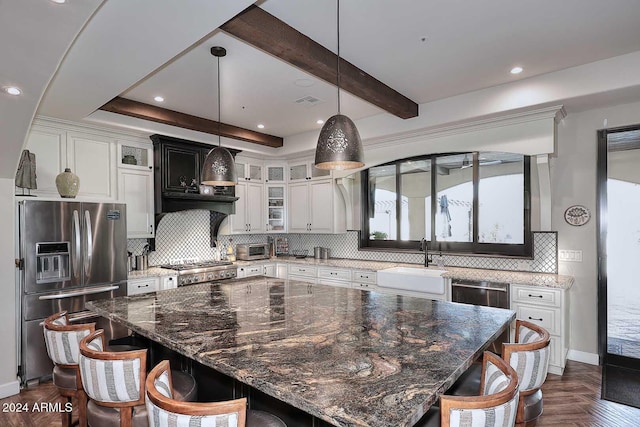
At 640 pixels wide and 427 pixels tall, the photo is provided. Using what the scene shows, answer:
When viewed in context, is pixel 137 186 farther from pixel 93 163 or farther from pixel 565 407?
pixel 565 407

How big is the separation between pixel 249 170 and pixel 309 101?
2094mm

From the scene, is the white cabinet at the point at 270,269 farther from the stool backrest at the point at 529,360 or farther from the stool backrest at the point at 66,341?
the stool backrest at the point at 529,360

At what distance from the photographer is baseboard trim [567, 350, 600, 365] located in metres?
3.59

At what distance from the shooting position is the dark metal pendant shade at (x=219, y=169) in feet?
9.45

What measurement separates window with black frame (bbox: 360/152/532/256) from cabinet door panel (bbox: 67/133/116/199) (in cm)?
345

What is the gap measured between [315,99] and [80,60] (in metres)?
2.18

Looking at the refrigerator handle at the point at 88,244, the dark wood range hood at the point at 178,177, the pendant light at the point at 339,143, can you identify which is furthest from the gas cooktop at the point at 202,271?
the pendant light at the point at 339,143

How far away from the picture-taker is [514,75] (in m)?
3.30

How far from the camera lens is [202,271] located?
15.1 ft

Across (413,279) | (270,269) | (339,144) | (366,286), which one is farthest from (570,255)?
(270,269)

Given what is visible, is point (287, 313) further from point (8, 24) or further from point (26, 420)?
point (26, 420)

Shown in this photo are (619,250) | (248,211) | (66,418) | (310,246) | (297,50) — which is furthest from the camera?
(310,246)

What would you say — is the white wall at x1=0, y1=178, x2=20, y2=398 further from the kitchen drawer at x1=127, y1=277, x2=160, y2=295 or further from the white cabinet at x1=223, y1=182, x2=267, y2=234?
the white cabinet at x1=223, y1=182, x2=267, y2=234

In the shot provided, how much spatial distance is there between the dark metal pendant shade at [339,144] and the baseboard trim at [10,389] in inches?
135
